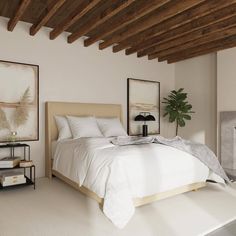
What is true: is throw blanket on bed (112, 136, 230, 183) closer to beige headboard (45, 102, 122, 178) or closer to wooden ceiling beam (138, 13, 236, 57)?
beige headboard (45, 102, 122, 178)

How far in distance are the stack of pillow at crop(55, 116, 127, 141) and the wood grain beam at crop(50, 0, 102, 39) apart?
1.49 m

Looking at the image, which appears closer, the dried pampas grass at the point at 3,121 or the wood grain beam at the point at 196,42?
the dried pampas grass at the point at 3,121

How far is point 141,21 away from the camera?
11.6ft

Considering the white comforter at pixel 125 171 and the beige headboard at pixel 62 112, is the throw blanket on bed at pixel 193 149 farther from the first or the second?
the beige headboard at pixel 62 112

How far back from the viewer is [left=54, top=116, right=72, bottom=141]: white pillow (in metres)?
3.79

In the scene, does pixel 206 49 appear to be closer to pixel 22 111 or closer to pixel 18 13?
pixel 18 13

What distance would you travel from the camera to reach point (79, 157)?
2773mm

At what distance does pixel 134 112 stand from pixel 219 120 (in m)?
1.85

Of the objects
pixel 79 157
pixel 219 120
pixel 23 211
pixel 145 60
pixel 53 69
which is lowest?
pixel 23 211

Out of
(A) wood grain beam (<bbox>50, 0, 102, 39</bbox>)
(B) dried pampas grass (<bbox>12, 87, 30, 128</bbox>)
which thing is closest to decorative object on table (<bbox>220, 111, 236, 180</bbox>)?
(A) wood grain beam (<bbox>50, 0, 102, 39</bbox>)

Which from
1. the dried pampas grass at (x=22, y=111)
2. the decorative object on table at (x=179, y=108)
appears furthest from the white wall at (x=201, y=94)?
the dried pampas grass at (x=22, y=111)

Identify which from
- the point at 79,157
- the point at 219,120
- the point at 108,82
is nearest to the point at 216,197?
the point at 79,157

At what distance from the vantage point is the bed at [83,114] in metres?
2.57

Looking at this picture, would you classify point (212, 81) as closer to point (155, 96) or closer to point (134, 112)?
point (155, 96)
